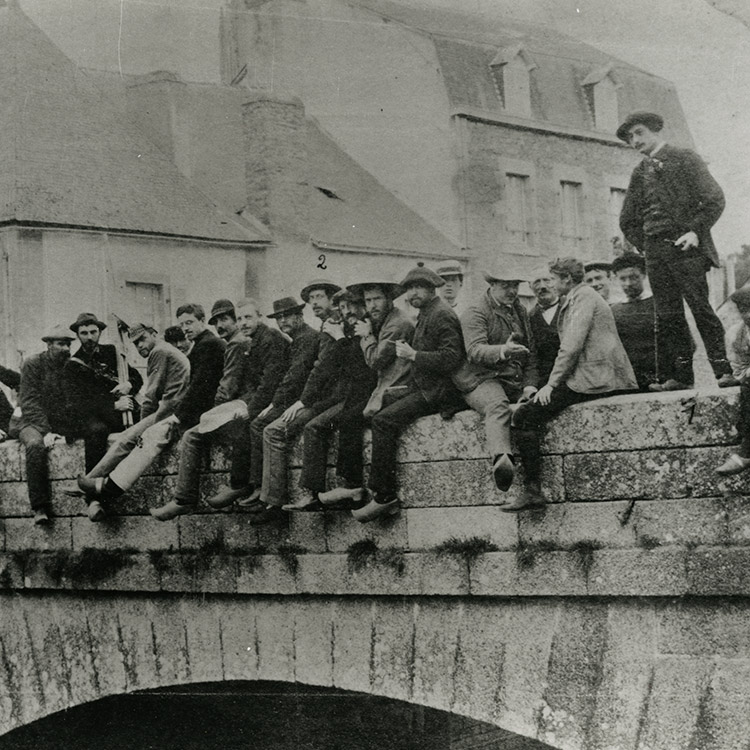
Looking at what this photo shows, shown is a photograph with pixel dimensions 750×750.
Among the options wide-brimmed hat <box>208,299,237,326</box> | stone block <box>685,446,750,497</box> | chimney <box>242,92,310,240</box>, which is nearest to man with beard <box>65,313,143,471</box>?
wide-brimmed hat <box>208,299,237,326</box>

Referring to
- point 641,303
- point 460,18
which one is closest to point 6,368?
point 460,18

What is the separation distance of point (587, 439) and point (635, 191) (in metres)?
1.41

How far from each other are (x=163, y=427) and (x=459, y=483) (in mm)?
2287


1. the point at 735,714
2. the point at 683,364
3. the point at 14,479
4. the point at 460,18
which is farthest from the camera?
the point at 14,479

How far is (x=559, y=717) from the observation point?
5637 mm

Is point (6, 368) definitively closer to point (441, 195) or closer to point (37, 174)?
point (37, 174)

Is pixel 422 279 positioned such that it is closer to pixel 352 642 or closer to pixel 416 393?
pixel 416 393

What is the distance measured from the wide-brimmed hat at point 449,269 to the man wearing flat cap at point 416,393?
74 cm

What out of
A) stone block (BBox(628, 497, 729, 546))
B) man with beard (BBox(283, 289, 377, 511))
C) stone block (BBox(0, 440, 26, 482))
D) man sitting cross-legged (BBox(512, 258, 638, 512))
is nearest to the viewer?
stone block (BBox(628, 497, 729, 546))

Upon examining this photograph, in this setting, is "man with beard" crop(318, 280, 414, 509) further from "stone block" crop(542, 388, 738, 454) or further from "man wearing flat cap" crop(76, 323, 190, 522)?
"man wearing flat cap" crop(76, 323, 190, 522)

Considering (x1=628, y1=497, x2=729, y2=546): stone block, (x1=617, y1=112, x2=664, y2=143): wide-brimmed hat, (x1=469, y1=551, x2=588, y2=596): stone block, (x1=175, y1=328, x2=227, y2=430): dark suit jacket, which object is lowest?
(x1=469, y1=551, x2=588, y2=596): stone block

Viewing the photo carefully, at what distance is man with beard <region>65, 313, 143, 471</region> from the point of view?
825 cm

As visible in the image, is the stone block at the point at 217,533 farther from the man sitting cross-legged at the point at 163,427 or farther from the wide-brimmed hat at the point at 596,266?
the wide-brimmed hat at the point at 596,266

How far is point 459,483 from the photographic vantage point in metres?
6.21
